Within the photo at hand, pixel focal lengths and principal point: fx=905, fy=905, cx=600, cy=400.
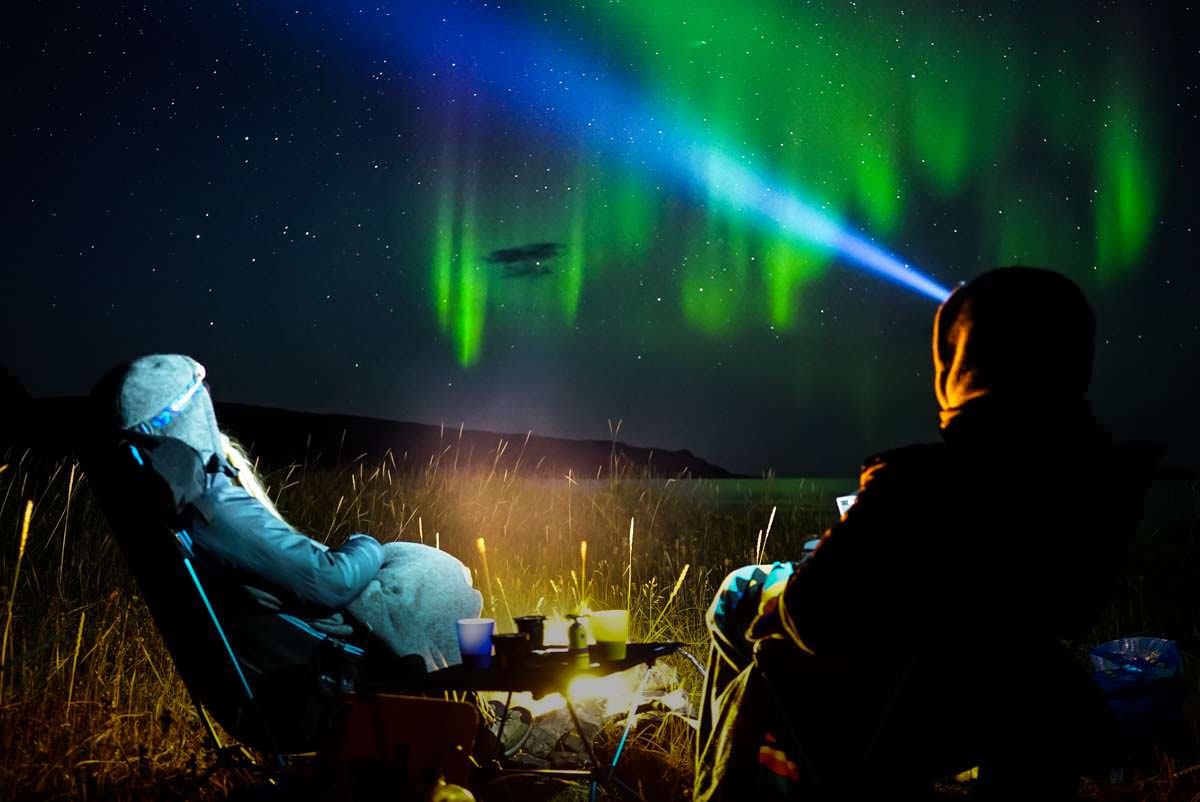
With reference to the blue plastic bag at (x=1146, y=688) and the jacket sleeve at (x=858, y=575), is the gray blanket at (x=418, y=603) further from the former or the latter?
the blue plastic bag at (x=1146, y=688)

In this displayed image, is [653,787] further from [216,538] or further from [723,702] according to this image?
[216,538]

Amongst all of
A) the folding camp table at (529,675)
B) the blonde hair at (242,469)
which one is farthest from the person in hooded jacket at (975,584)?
the blonde hair at (242,469)

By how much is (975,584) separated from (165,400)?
6.95ft

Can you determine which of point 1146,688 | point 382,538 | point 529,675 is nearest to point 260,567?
point 529,675

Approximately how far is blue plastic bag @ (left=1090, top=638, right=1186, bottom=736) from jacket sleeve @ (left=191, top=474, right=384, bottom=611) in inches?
109

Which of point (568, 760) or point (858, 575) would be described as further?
point (568, 760)

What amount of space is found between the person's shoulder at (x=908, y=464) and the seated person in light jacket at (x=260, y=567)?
1.52 m

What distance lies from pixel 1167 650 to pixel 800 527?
33.8 ft

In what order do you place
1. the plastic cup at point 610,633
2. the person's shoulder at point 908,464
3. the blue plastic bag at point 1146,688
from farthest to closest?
the blue plastic bag at point 1146,688, the plastic cup at point 610,633, the person's shoulder at point 908,464

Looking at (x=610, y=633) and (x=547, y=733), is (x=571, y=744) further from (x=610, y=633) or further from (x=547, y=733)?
(x=610, y=633)

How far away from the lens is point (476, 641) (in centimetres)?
254

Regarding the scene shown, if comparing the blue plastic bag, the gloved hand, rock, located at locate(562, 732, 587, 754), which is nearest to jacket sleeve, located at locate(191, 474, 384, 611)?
the gloved hand

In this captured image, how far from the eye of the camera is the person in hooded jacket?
1790 mm

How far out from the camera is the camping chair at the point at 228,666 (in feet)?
7.61
